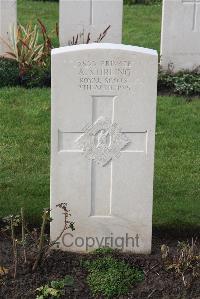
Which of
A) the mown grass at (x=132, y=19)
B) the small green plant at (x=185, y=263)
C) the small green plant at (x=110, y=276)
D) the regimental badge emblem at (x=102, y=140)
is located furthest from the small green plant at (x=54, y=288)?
the mown grass at (x=132, y=19)

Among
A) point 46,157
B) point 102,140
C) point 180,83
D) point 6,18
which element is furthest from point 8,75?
point 102,140

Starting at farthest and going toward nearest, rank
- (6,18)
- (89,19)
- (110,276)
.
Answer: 1. (89,19)
2. (6,18)
3. (110,276)

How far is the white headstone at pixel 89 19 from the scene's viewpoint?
33.7ft

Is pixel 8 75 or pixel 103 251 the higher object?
pixel 8 75

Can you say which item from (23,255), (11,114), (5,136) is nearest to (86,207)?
(23,255)

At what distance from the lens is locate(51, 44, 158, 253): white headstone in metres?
5.15

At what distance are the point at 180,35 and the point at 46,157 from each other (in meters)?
3.62

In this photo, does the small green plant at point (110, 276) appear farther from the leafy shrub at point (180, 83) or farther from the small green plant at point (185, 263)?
the leafy shrub at point (180, 83)

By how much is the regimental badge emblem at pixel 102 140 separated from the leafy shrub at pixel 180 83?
4.38 metres

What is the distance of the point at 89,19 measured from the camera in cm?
1047

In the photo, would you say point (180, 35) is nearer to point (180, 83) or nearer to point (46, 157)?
point (180, 83)

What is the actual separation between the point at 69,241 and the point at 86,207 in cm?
26

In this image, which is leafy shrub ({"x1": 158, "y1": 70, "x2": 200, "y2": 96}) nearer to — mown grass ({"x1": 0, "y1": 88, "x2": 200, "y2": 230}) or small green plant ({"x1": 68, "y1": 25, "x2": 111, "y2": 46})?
mown grass ({"x1": 0, "y1": 88, "x2": 200, "y2": 230})

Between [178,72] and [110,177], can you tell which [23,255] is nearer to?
[110,177]
